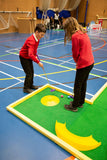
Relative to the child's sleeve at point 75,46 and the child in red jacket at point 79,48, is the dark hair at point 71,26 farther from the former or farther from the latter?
the child's sleeve at point 75,46

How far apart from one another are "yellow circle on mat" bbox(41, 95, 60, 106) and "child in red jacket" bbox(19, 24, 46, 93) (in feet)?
1.56

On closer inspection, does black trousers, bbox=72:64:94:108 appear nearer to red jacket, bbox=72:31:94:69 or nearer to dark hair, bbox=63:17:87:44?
red jacket, bbox=72:31:94:69

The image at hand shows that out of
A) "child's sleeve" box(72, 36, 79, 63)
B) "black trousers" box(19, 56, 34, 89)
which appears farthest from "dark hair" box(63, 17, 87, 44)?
"black trousers" box(19, 56, 34, 89)

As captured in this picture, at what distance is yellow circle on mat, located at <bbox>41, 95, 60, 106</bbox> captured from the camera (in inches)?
96.0

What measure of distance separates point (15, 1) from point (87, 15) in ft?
29.3

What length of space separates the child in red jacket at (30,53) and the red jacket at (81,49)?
79 cm

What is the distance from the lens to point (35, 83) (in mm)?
3232

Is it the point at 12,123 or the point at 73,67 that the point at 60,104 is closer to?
the point at 12,123

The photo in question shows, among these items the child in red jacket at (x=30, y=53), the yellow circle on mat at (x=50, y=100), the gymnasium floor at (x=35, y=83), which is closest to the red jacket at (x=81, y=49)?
the child in red jacket at (x=30, y=53)

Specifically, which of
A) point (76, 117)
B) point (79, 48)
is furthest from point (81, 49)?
point (76, 117)

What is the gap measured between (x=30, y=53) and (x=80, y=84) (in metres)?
1.01

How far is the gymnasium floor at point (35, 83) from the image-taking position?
5.22 feet

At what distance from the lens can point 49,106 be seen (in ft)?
7.77

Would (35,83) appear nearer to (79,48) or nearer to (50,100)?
(50,100)
